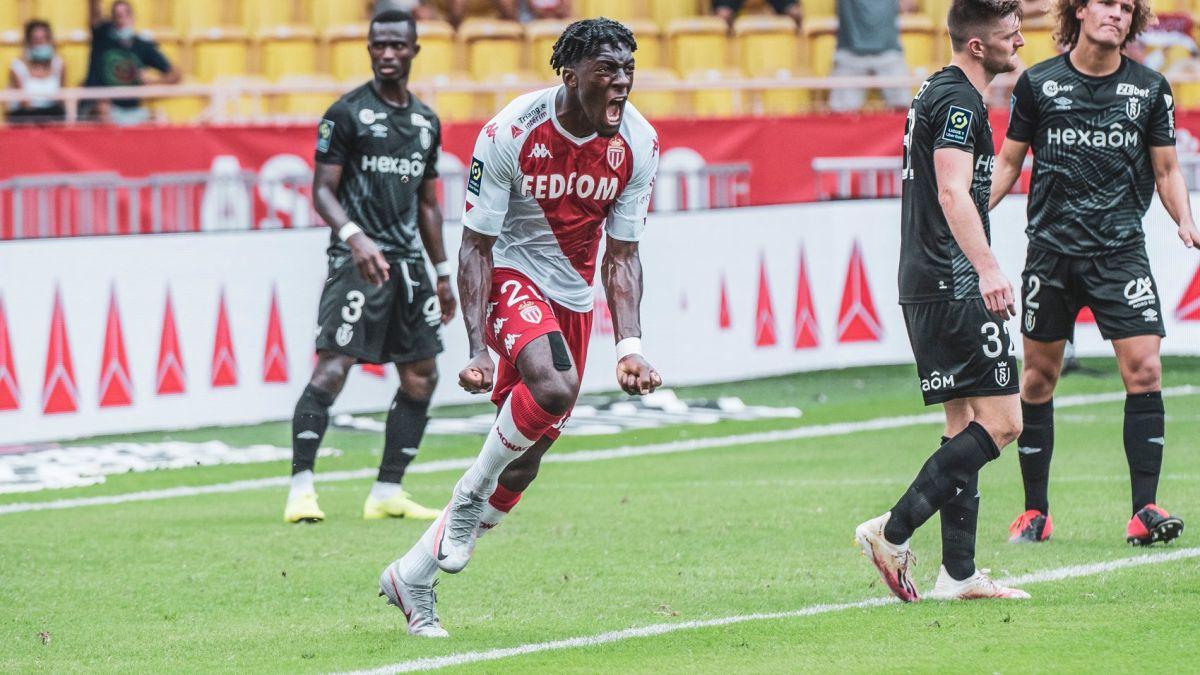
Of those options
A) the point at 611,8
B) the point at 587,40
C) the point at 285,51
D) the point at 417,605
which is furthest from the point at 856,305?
the point at 587,40

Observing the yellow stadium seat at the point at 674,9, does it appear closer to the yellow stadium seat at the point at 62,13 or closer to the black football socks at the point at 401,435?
the yellow stadium seat at the point at 62,13

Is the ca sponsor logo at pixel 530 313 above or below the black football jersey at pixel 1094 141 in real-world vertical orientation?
below

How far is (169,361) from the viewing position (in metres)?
13.0

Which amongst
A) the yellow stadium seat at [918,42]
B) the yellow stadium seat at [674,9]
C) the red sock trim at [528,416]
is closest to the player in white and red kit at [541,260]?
the red sock trim at [528,416]

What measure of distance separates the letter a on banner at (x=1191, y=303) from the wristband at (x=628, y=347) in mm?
9486

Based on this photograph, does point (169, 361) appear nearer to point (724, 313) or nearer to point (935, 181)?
point (724, 313)

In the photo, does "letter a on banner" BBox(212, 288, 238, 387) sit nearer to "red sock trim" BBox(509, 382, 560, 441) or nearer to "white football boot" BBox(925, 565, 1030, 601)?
"red sock trim" BBox(509, 382, 560, 441)

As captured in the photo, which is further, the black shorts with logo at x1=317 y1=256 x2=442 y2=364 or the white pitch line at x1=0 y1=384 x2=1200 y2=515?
the white pitch line at x1=0 y1=384 x2=1200 y2=515

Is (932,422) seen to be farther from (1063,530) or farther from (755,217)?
(1063,530)

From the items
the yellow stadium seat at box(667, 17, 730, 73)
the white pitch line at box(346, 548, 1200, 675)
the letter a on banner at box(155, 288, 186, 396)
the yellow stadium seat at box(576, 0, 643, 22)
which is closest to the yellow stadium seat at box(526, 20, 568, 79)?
the yellow stadium seat at box(576, 0, 643, 22)

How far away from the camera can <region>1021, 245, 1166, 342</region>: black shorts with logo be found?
835cm

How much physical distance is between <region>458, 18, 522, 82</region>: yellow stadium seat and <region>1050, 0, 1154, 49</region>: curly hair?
11.2 meters

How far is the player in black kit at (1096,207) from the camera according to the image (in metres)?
8.39

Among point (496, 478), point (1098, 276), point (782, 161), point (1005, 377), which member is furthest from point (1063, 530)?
point (782, 161)
